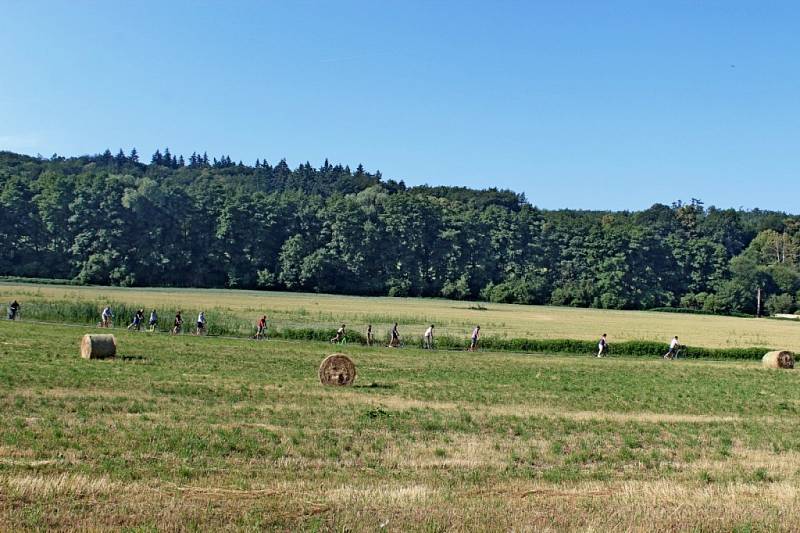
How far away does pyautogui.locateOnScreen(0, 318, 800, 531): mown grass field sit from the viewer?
10312 millimetres

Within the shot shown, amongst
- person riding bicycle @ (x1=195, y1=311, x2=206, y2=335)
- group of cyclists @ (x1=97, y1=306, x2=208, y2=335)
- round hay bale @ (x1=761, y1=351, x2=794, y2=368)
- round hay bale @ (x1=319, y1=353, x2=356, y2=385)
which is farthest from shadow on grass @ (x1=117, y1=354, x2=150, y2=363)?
round hay bale @ (x1=761, y1=351, x2=794, y2=368)

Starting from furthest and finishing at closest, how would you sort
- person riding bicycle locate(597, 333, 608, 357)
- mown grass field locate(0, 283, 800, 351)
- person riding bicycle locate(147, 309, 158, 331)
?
mown grass field locate(0, 283, 800, 351), person riding bicycle locate(147, 309, 158, 331), person riding bicycle locate(597, 333, 608, 357)

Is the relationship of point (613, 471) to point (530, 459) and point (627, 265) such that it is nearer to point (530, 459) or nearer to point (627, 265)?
point (530, 459)

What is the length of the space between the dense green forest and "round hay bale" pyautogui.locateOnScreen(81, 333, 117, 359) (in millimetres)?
89799

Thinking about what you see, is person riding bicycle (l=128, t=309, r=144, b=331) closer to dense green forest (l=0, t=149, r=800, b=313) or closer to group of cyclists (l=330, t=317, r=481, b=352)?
group of cyclists (l=330, t=317, r=481, b=352)

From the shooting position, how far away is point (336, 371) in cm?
2705

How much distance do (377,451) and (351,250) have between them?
115286mm

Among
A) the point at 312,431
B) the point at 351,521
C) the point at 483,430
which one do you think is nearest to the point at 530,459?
the point at 483,430

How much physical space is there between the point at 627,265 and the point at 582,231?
A: 10.7 m

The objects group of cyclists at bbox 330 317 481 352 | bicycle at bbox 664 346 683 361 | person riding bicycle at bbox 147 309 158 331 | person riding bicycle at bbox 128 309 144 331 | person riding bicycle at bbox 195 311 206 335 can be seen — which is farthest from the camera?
person riding bicycle at bbox 128 309 144 331

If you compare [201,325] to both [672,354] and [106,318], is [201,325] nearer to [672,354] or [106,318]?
[106,318]

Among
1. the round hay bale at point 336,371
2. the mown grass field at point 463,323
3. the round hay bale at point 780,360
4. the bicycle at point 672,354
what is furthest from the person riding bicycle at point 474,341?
the round hay bale at point 336,371

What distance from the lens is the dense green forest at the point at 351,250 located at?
121125 millimetres

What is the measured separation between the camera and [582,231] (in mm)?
139250
